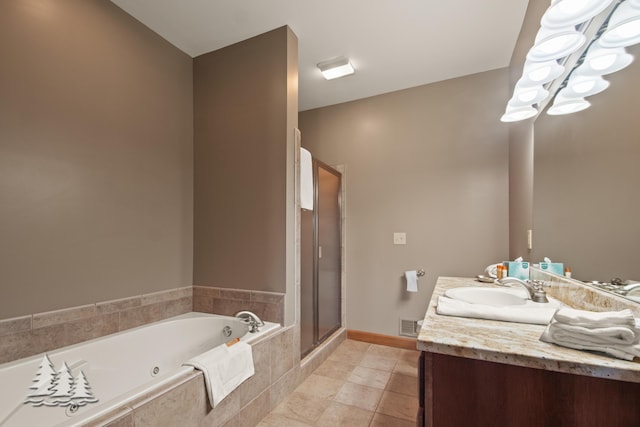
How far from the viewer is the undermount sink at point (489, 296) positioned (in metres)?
1.53

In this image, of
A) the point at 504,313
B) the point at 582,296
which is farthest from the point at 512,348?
the point at 582,296

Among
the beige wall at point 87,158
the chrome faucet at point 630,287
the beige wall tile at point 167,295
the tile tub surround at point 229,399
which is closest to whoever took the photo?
the chrome faucet at point 630,287

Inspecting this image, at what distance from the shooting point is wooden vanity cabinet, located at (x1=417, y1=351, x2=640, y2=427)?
0.74 metres

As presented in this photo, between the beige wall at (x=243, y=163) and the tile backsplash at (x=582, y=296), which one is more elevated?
the beige wall at (x=243, y=163)

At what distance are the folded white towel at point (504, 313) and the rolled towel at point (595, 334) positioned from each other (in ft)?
0.75

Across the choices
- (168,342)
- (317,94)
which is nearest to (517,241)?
(317,94)

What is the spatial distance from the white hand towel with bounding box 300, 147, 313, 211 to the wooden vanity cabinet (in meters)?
1.54

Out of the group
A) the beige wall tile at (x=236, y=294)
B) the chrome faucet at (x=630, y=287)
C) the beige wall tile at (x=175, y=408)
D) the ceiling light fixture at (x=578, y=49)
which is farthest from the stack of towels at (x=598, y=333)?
the beige wall tile at (x=236, y=294)

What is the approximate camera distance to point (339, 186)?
312cm

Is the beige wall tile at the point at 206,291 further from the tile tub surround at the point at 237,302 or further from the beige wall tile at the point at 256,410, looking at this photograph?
the beige wall tile at the point at 256,410

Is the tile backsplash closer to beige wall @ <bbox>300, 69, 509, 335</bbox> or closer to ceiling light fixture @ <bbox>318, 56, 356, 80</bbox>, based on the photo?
beige wall @ <bbox>300, 69, 509, 335</bbox>

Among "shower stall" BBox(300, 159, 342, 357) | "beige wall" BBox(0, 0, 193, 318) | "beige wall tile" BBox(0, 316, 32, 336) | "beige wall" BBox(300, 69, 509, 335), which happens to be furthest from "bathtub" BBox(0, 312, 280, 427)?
"beige wall" BBox(300, 69, 509, 335)

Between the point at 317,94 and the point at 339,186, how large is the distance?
3.40 feet

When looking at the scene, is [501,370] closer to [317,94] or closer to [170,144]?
[170,144]
